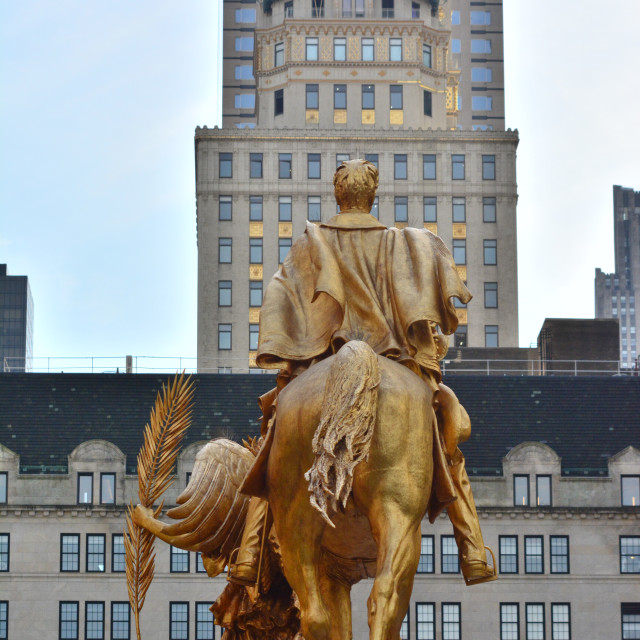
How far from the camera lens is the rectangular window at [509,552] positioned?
73575 mm

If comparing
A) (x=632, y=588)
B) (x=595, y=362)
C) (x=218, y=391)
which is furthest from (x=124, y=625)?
(x=595, y=362)

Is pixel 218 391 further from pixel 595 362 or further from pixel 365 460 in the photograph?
pixel 365 460

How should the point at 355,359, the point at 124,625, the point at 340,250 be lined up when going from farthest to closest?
the point at 124,625 → the point at 340,250 → the point at 355,359

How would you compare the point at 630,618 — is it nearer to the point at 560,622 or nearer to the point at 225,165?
the point at 560,622

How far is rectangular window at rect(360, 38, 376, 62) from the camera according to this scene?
12438 centimetres

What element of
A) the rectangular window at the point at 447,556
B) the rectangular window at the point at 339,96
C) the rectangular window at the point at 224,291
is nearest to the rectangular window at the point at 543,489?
the rectangular window at the point at 447,556

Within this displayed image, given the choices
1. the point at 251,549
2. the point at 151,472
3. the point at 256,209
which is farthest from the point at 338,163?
the point at 251,549

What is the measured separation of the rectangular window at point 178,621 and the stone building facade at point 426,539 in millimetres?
58

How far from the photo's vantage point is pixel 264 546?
48.7ft

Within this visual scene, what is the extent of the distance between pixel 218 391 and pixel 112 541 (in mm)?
7909

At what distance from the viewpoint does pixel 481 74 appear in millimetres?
176750

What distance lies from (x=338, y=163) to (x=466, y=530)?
345ft

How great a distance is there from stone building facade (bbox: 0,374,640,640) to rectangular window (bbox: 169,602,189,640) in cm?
6

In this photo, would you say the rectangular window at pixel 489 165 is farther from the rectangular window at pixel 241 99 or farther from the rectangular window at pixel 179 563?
the rectangular window at pixel 179 563
